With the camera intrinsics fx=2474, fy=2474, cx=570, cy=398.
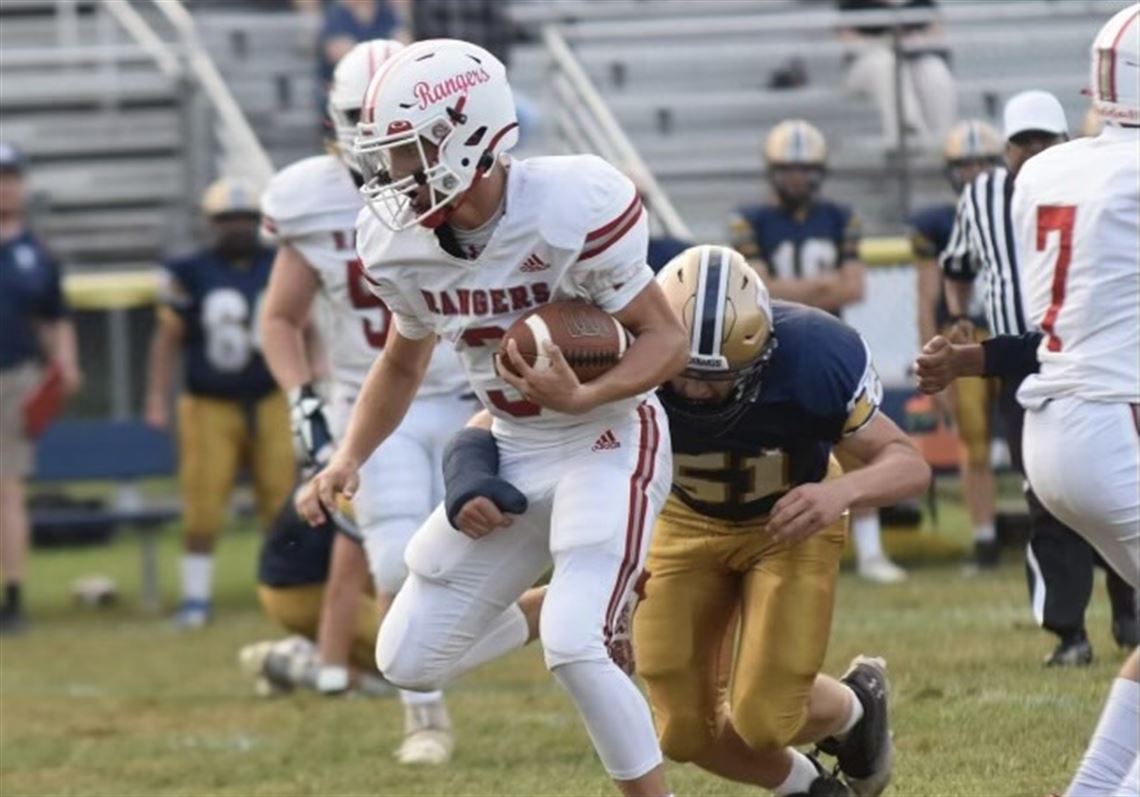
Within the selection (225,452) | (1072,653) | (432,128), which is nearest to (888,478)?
(432,128)

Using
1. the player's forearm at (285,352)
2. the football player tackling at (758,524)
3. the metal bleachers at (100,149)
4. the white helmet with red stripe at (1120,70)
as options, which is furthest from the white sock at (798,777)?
the metal bleachers at (100,149)

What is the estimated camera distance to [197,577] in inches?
404

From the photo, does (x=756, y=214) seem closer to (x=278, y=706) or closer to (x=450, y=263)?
(x=278, y=706)

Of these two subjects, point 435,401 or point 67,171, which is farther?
point 67,171

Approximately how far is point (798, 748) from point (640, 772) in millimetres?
1217

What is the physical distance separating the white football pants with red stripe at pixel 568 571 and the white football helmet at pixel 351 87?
182 cm

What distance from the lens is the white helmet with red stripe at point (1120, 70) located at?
4.75m

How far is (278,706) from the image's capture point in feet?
Answer: 25.4

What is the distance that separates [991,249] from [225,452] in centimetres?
399

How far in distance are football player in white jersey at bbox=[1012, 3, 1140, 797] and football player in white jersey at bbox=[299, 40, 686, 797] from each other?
744 mm

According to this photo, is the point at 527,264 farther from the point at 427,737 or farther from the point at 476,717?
the point at 476,717

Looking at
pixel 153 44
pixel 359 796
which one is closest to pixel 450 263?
pixel 359 796

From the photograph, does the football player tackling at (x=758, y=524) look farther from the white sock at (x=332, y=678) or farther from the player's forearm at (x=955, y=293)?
the player's forearm at (x=955, y=293)

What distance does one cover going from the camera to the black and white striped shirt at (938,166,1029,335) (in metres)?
7.27
